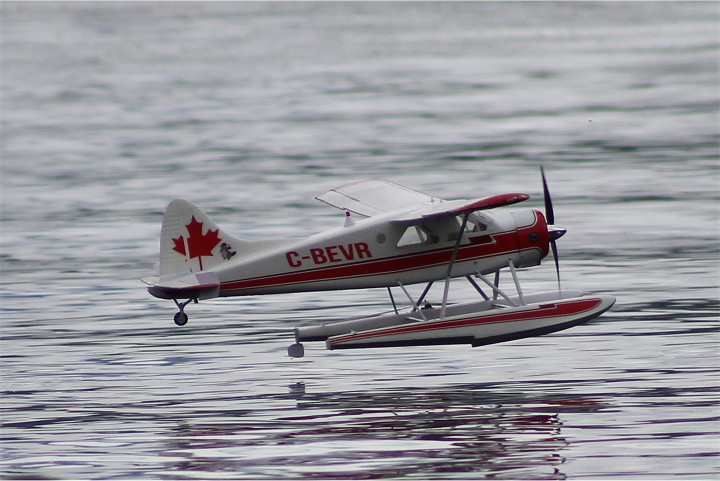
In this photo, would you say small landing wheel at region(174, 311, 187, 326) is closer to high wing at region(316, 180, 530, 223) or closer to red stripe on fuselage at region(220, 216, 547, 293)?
red stripe on fuselage at region(220, 216, 547, 293)

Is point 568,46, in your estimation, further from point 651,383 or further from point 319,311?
point 651,383

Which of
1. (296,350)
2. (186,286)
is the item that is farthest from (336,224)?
(186,286)

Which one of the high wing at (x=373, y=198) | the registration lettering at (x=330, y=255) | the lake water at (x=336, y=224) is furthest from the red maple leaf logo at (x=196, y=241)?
the high wing at (x=373, y=198)

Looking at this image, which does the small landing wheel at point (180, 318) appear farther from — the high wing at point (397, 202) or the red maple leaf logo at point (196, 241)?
the high wing at point (397, 202)

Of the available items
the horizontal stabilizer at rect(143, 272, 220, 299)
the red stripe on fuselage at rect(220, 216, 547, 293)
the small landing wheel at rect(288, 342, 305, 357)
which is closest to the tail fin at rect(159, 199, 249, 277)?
the horizontal stabilizer at rect(143, 272, 220, 299)

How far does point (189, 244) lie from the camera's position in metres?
21.6

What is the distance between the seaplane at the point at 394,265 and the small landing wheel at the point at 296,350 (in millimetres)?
16

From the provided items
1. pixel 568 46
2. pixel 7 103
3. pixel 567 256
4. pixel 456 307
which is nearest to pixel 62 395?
pixel 456 307

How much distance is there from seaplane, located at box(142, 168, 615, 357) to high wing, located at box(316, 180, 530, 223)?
0.13ft

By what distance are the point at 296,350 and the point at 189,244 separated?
7.85ft

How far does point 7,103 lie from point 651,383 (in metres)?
57.2

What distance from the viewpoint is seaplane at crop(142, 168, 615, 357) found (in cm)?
2142

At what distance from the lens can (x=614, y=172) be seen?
4316 centimetres

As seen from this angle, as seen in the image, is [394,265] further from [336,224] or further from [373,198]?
[336,224]
